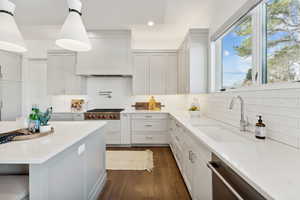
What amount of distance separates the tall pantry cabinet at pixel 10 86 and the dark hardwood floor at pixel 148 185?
3568mm

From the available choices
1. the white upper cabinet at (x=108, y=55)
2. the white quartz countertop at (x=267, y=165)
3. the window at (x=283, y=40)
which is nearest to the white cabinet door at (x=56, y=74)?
the white upper cabinet at (x=108, y=55)

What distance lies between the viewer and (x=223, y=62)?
2652 mm

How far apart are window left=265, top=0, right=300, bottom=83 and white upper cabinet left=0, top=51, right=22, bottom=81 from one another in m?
5.41

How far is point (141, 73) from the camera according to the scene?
417 centimetres

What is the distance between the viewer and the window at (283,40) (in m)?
1.26

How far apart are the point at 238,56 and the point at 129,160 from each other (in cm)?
246

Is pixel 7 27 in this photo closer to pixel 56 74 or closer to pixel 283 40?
pixel 283 40

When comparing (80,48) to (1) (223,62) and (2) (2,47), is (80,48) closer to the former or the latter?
(2) (2,47)

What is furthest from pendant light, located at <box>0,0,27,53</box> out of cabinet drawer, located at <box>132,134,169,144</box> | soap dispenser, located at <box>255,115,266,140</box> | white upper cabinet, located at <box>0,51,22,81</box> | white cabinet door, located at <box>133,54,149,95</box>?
white upper cabinet, located at <box>0,51,22,81</box>

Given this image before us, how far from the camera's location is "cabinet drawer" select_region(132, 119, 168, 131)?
3.87 metres

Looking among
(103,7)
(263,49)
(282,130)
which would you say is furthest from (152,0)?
(282,130)

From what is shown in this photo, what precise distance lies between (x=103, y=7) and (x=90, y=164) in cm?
226

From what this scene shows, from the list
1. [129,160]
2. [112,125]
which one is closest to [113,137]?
[112,125]

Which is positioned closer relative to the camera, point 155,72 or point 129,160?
point 129,160
